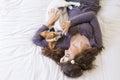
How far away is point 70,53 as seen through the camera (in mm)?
1219

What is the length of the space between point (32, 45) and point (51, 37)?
138 millimetres

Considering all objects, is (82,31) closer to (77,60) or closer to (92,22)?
(92,22)

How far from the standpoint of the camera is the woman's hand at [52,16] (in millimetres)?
1425

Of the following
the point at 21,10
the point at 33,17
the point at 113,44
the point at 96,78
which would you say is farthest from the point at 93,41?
the point at 21,10

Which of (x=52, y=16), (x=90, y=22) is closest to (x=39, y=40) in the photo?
(x=52, y=16)

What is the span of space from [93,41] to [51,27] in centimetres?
31

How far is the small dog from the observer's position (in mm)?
1290

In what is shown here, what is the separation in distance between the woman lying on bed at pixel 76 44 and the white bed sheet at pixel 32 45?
4 cm

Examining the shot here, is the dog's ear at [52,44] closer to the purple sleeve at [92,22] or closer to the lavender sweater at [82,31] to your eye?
the lavender sweater at [82,31]

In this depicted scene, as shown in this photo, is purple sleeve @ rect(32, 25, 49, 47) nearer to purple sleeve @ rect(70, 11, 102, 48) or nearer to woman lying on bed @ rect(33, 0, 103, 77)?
woman lying on bed @ rect(33, 0, 103, 77)

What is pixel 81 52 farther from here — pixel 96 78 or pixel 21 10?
pixel 21 10

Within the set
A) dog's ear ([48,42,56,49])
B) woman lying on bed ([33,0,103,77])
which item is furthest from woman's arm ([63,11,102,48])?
dog's ear ([48,42,56,49])

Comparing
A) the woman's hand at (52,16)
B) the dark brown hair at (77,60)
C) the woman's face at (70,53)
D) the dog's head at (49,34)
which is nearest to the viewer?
the dark brown hair at (77,60)

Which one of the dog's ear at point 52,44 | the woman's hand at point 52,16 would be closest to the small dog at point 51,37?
the dog's ear at point 52,44
